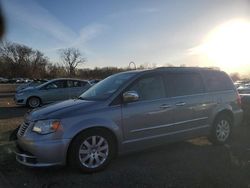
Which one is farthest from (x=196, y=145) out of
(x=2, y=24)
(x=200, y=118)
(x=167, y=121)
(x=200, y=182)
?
(x=2, y=24)

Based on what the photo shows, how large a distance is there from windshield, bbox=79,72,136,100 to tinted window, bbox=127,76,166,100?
23cm

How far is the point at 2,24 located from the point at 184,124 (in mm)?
21884

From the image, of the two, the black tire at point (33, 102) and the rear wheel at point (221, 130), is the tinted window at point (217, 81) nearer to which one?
the rear wheel at point (221, 130)

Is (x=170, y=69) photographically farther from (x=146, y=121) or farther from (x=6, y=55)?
(x=6, y=55)

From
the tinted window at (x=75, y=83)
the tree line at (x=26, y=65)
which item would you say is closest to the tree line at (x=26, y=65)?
the tree line at (x=26, y=65)

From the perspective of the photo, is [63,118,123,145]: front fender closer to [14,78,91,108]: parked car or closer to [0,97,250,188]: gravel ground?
[0,97,250,188]: gravel ground

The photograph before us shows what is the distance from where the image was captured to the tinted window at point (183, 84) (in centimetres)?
636

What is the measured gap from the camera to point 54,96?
16.5 metres

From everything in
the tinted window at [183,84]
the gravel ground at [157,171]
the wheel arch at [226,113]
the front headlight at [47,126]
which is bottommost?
the gravel ground at [157,171]

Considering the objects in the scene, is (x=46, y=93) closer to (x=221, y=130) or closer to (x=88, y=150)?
(x=221, y=130)

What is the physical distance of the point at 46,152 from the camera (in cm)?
492

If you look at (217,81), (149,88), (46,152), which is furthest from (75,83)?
(46,152)

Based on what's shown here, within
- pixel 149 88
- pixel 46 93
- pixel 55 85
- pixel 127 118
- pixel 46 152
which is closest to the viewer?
pixel 46 152

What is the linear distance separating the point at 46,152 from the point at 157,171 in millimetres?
1834
